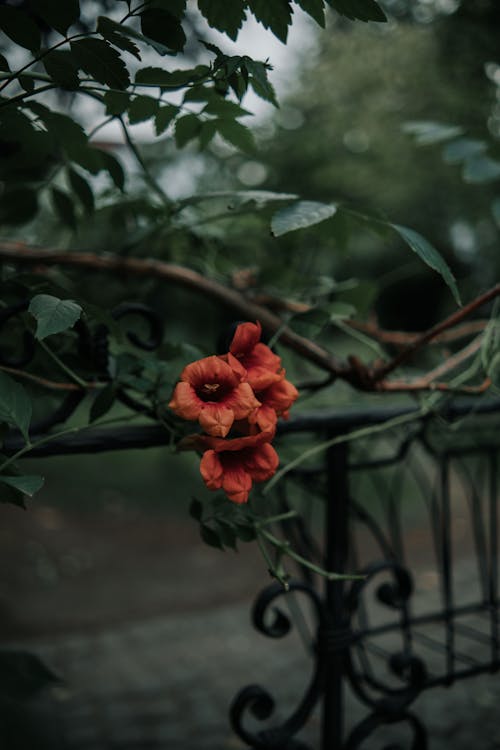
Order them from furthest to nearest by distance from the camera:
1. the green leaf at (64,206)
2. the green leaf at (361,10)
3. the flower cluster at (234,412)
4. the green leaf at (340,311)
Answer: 1. the green leaf at (64,206)
2. the green leaf at (340,311)
3. the flower cluster at (234,412)
4. the green leaf at (361,10)

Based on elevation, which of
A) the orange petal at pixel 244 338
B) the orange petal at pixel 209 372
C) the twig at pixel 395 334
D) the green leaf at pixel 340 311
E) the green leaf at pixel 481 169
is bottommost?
the twig at pixel 395 334

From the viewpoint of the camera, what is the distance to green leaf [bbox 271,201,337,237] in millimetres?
922

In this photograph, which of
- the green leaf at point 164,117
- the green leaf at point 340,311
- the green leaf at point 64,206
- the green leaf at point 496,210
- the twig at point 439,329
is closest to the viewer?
the green leaf at point 164,117

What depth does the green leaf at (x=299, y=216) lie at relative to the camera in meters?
0.92

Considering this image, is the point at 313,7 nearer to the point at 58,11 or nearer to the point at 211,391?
the point at 58,11

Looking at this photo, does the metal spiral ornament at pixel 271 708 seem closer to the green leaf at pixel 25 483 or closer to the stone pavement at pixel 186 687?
the green leaf at pixel 25 483

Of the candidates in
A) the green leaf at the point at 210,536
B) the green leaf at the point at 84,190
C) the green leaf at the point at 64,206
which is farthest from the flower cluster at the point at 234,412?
the green leaf at the point at 64,206

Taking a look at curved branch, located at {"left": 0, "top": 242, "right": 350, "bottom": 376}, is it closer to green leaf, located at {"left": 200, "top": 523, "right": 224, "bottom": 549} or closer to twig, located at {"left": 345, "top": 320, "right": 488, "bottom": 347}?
twig, located at {"left": 345, "top": 320, "right": 488, "bottom": 347}

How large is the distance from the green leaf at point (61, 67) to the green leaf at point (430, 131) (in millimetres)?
1064

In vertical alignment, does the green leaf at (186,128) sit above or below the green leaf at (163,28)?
below

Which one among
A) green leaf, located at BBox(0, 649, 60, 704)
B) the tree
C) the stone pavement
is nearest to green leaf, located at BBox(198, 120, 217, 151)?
the tree

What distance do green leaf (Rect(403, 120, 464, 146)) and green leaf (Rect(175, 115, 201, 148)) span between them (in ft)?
2.45

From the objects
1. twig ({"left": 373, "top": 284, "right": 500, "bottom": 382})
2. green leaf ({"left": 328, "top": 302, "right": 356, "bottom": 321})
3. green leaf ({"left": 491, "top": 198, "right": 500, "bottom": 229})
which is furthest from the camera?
green leaf ({"left": 491, "top": 198, "right": 500, "bottom": 229})

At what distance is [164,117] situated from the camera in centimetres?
102
